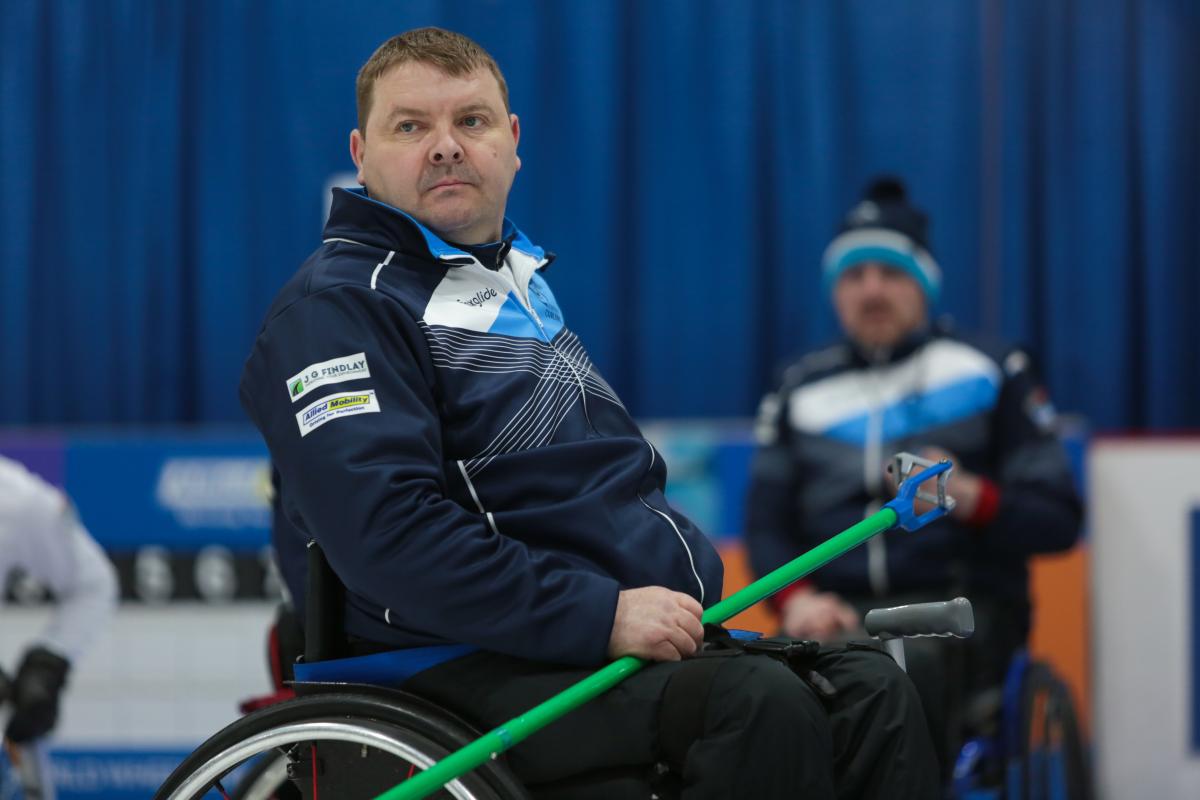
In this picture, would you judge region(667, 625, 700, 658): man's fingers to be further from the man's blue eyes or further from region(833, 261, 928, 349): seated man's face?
region(833, 261, 928, 349): seated man's face

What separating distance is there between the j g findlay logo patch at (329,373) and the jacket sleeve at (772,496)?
1489 mm

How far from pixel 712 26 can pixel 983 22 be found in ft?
2.46

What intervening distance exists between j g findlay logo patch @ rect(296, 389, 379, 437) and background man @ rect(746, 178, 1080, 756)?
1382 millimetres

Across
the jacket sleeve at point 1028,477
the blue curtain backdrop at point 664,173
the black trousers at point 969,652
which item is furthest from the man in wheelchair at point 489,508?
the blue curtain backdrop at point 664,173

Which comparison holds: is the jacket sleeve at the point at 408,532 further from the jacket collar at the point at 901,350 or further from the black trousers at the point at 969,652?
the jacket collar at the point at 901,350

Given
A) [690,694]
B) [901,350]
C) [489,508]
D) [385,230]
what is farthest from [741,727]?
[901,350]

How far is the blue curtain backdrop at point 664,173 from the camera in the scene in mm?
4145

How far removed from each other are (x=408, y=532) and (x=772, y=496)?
5.18ft

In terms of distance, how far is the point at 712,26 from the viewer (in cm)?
422

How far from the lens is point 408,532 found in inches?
62.5

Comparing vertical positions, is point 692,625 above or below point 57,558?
above

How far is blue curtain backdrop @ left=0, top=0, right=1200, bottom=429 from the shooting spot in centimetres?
414

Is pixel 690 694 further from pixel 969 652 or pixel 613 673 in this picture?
pixel 969 652

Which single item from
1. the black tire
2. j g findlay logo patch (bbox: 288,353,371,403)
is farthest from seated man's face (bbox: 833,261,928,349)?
j g findlay logo patch (bbox: 288,353,371,403)
